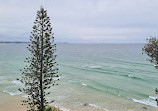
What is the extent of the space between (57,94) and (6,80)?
12308 mm

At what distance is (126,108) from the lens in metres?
18.0

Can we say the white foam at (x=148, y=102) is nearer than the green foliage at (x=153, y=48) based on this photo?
No

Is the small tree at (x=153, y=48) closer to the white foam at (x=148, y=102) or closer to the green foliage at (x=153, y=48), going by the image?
the green foliage at (x=153, y=48)

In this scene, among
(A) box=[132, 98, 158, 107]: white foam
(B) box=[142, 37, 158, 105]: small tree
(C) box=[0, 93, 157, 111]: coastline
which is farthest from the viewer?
(A) box=[132, 98, 158, 107]: white foam

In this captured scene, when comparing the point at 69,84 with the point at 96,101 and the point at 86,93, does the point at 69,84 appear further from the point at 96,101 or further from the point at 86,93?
the point at 96,101

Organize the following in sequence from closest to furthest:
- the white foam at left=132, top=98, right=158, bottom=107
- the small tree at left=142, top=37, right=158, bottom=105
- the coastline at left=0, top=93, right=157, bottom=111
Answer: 1. the small tree at left=142, top=37, right=158, bottom=105
2. the coastline at left=0, top=93, right=157, bottom=111
3. the white foam at left=132, top=98, right=158, bottom=107

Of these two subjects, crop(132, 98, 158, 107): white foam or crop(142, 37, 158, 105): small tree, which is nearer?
crop(142, 37, 158, 105): small tree

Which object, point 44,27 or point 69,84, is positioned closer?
point 44,27

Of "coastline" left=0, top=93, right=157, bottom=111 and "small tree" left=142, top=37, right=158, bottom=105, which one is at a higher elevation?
"small tree" left=142, top=37, right=158, bottom=105

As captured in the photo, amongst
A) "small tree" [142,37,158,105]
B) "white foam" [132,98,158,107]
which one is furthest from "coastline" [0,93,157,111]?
"small tree" [142,37,158,105]

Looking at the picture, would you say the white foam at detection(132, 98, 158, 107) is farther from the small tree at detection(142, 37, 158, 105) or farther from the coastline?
the small tree at detection(142, 37, 158, 105)

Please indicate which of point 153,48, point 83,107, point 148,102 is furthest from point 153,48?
point 148,102

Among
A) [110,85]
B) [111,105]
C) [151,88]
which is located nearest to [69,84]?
[110,85]

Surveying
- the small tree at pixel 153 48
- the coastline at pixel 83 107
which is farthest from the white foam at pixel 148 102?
the small tree at pixel 153 48
